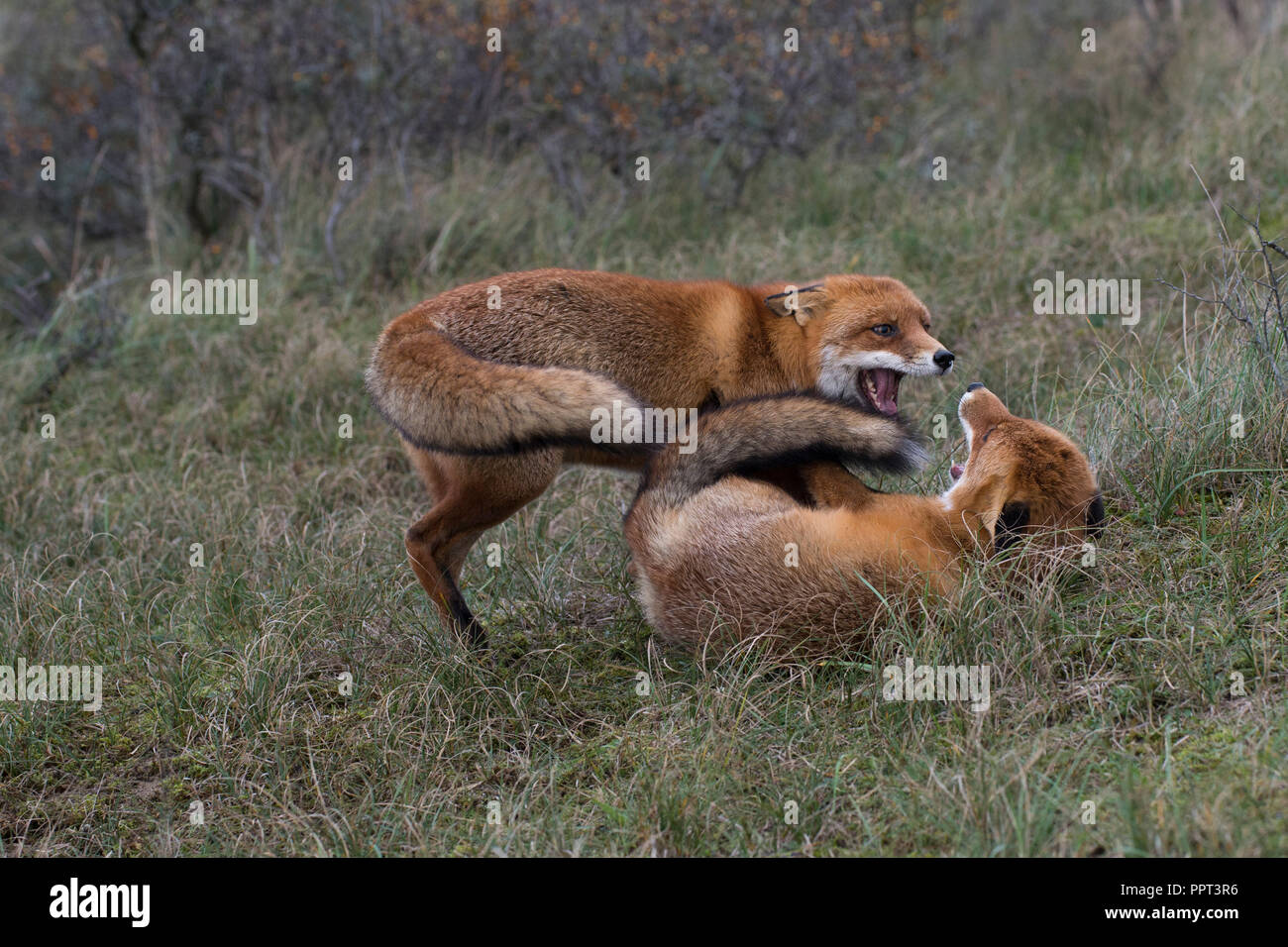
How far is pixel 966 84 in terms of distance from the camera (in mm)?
10812

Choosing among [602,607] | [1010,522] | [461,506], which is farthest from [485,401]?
[1010,522]

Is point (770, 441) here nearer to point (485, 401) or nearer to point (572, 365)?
point (572, 365)

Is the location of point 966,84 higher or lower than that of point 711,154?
higher

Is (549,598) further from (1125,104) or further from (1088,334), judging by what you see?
(1125,104)

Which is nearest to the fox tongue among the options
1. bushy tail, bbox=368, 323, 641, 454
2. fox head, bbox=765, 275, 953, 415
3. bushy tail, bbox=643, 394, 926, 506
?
fox head, bbox=765, 275, 953, 415

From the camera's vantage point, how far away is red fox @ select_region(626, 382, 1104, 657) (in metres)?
3.92

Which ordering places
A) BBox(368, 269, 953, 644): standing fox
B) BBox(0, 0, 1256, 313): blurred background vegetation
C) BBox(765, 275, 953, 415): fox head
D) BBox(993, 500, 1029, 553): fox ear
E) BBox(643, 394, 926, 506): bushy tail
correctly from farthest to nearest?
BBox(0, 0, 1256, 313): blurred background vegetation < BBox(765, 275, 953, 415): fox head < BBox(643, 394, 926, 506): bushy tail < BBox(368, 269, 953, 644): standing fox < BBox(993, 500, 1029, 553): fox ear

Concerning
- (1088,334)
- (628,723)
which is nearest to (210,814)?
(628,723)

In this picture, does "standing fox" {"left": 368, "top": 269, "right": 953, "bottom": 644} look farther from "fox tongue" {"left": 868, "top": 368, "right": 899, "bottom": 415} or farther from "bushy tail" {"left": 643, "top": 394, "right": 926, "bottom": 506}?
"bushy tail" {"left": 643, "top": 394, "right": 926, "bottom": 506}

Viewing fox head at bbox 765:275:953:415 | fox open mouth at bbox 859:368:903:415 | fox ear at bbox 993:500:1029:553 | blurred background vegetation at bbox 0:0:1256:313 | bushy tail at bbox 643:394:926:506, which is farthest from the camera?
blurred background vegetation at bbox 0:0:1256:313

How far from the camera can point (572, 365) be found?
4605 mm

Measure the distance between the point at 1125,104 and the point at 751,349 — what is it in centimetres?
626

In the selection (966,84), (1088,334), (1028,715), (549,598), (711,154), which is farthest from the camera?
(966,84)

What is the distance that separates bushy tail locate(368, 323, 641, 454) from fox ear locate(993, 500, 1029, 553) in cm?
137
